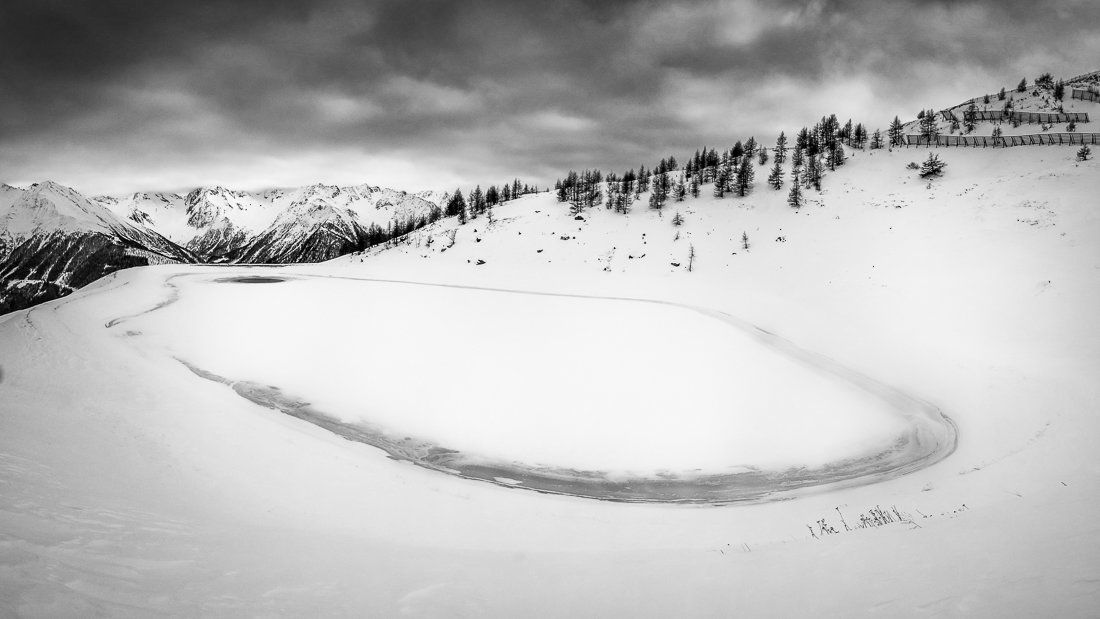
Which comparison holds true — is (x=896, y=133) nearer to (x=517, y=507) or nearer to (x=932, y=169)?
(x=932, y=169)

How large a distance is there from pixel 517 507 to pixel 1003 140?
68.8m

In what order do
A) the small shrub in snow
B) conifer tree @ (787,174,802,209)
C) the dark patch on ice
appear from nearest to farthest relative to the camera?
the dark patch on ice
the small shrub in snow
conifer tree @ (787,174,802,209)

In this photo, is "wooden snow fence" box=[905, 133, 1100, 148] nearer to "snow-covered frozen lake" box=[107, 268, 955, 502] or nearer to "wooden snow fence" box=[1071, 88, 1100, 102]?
"wooden snow fence" box=[1071, 88, 1100, 102]

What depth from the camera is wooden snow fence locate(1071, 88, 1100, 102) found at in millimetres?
57206

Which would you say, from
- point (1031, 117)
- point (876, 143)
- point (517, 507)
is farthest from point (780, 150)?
point (517, 507)

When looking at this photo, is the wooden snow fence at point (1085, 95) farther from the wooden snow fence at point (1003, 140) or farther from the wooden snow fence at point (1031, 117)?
the wooden snow fence at point (1003, 140)

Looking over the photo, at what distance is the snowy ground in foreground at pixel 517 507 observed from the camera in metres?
4.36

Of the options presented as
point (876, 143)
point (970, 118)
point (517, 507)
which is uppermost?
point (970, 118)

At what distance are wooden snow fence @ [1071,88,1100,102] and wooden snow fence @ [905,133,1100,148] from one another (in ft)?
75.8

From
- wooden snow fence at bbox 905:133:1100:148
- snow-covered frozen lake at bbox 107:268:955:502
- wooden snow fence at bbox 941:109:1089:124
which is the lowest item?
snow-covered frozen lake at bbox 107:268:955:502

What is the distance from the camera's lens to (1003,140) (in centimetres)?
4759

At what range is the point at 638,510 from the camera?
890 centimetres

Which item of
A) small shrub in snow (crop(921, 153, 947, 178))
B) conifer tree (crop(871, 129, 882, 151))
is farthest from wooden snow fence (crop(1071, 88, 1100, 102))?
small shrub in snow (crop(921, 153, 947, 178))

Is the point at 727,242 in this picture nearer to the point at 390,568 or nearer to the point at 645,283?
the point at 645,283
